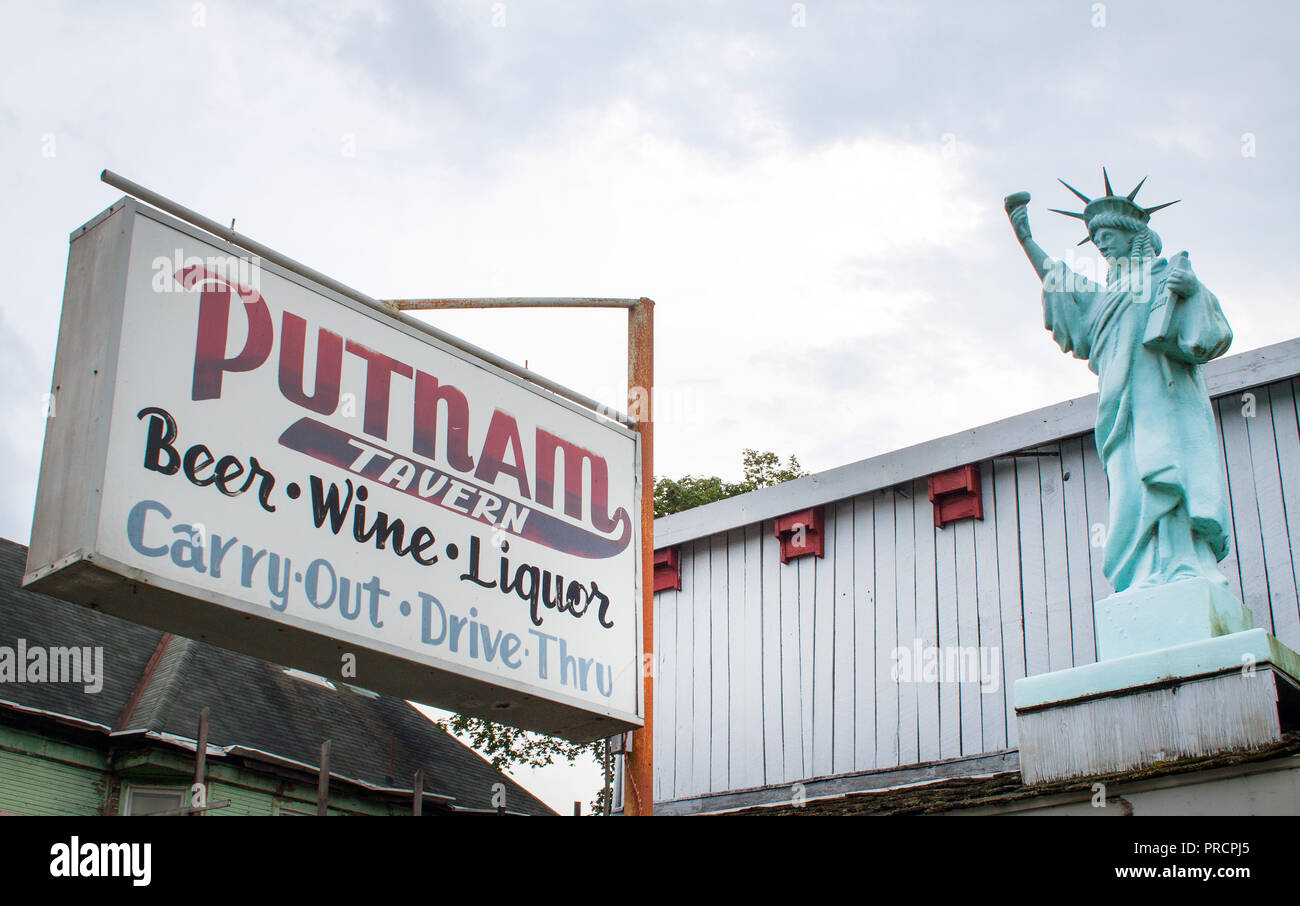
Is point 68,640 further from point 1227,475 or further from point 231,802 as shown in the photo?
point 1227,475

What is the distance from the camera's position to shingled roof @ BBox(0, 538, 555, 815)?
Answer: 672 inches

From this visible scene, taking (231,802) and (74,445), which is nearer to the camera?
(74,445)

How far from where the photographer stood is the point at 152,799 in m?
16.9

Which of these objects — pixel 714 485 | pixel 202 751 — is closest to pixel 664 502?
pixel 714 485

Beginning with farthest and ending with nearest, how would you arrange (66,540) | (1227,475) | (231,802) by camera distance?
1. (231,802)
2. (1227,475)
3. (66,540)

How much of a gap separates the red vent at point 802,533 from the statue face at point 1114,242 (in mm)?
4566

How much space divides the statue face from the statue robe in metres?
0.20

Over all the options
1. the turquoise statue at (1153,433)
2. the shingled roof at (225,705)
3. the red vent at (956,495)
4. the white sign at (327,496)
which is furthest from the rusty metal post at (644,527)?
the shingled roof at (225,705)

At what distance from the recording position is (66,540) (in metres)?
4.73

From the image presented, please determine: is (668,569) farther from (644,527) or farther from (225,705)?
(225,705)

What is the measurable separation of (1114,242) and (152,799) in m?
13.1

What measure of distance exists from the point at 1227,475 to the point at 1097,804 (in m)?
4.68

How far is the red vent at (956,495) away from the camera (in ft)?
38.1
